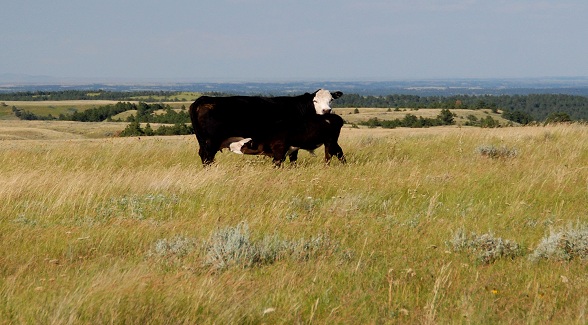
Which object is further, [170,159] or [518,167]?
[170,159]

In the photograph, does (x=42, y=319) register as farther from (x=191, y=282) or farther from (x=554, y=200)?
(x=554, y=200)

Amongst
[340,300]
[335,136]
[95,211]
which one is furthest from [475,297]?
[335,136]

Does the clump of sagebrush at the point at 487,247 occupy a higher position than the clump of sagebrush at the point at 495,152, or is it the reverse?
the clump of sagebrush at the point at 487,247

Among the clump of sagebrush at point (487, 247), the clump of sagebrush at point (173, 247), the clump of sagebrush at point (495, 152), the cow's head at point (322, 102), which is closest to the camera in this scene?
the clump of sagebrush at point (173, 247)

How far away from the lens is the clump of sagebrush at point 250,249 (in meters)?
5.49

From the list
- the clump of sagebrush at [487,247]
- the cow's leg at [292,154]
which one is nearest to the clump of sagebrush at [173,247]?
the clump of sagebrush at [487,247]

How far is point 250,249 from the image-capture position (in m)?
5.63

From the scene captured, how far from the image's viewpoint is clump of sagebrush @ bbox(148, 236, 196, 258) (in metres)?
5.74

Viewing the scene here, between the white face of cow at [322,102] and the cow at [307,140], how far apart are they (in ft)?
0.81

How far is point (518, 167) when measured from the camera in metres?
11.5

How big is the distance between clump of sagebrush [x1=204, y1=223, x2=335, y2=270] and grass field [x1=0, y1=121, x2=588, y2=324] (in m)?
0.02

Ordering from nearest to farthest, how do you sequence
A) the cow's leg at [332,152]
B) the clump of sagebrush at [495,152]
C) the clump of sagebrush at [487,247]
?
the clump of sagebrush at [487,247]
the cow's leg at [332,152]
the clump of sagebrush at [495,152]

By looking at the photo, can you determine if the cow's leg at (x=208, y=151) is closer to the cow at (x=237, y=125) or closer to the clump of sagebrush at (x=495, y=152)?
the cow at (x=237, y=125)

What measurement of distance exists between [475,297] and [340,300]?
3.48ft
